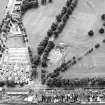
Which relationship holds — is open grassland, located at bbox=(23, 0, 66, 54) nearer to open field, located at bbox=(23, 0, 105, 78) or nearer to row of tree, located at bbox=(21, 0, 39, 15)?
open field, located at bbox=(23, 0, 105, 78)

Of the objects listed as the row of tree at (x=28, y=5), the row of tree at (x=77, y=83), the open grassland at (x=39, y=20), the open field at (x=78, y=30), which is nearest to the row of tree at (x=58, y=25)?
the open field at (x=78, y=30)

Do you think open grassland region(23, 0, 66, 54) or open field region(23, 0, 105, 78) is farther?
open grassland region(23, 0, 66, 54)

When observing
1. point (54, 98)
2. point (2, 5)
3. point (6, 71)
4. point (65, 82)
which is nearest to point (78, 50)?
point (65, 82)

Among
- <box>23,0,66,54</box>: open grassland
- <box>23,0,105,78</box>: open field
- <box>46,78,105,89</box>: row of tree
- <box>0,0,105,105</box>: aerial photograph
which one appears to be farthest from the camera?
<box>23,0,66,54</box>: open grassland

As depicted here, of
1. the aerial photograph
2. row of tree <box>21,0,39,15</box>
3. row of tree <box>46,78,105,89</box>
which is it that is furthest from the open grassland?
row of tree <box>46,78,105,89</box>

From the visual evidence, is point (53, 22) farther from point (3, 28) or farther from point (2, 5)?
point (2, 5)

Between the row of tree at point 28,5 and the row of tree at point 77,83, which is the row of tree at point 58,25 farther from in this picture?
the row of tree at point 28,5

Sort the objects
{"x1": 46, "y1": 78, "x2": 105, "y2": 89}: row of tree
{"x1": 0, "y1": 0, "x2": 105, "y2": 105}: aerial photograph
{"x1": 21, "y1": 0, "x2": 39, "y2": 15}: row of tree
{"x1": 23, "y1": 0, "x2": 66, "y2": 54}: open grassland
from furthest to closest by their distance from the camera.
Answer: {"x1": 21, "y1": 0, "x2": 39, "y2": 15}: row of tree
{"x1": 23, "y1": 0, "x2": 66, "y2": 54}: open grassland
{"x1": 46, "y1": 78, "x2": 105, "y2": 89}: row of tree
{"x1": 0, "y1": 0, "x2": 105, "y2": 105}: aerial photograph
